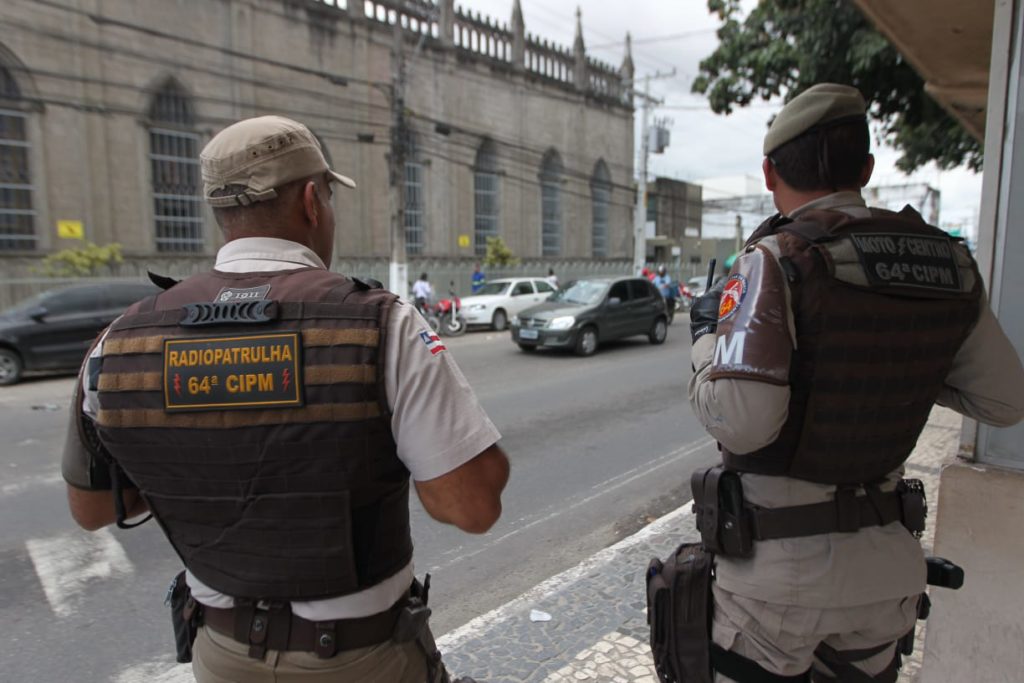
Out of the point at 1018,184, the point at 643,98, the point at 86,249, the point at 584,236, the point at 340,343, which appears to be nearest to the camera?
the point at 340,343

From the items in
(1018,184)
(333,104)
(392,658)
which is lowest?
(392,658)

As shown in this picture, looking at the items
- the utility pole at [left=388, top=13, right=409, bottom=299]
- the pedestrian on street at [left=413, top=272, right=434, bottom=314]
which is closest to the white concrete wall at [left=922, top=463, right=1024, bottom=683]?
the utility pole at [left=388, top=13, right=409, bottom=299]

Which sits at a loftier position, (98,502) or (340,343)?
(340,343)

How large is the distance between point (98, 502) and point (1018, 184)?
2.79 m

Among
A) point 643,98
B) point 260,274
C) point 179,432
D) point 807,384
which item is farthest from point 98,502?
point 643,98

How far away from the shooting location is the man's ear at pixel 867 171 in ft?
5.32

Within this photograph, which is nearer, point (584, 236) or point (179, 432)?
point (179, 432)

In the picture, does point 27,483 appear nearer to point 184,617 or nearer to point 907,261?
point 184,617

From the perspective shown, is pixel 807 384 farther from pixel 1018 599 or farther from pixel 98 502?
pixel 98 502

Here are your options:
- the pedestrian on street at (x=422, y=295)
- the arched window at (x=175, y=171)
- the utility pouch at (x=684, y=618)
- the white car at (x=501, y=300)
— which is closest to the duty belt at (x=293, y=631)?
the utility pouch at (x=684, y=618)

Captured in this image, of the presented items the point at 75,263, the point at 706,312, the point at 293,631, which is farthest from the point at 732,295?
the point at 75,263

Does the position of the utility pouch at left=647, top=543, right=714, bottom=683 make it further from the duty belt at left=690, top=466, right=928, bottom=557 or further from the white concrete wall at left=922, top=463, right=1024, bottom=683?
the white concrete wall at left=922, top=463, right=1024, bottom=683

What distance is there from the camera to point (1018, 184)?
218 cm

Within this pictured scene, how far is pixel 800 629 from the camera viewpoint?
5.06ft
